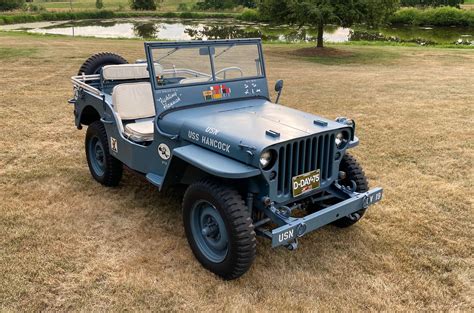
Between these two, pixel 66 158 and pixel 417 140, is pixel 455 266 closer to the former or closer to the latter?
pixel 417 140

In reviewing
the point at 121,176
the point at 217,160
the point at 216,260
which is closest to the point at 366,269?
the point at 216,260

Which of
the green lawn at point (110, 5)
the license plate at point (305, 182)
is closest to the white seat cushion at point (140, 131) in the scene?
the license plate at point (305, 182)

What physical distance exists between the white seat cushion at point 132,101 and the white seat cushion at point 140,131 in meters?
0.34

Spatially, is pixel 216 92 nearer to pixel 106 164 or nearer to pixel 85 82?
pixel 106 164

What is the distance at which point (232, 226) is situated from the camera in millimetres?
3229

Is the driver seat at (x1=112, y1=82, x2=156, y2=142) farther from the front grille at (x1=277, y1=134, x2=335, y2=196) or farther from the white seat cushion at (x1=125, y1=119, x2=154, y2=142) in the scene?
the front grille at (x1=277, y1=134, x2=335, y2=196)

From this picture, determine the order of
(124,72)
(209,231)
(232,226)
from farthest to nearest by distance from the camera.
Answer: (124,72) → (209,231) → (232,226)

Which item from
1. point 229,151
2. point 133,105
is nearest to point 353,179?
point 229,151

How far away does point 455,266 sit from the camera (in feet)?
12.2

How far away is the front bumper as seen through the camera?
325 centimetres

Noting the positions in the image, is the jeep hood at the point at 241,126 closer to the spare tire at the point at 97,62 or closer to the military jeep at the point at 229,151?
the military jeep at the point at 229,151

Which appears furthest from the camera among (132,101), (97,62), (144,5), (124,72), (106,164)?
(144,5)

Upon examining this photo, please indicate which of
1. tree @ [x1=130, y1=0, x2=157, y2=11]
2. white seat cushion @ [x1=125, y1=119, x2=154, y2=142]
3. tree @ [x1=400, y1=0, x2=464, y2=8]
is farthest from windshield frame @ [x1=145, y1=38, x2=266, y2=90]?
tree @ [x1=130, y1=0, x2=157, y2=11]

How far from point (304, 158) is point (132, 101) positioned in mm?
2522
